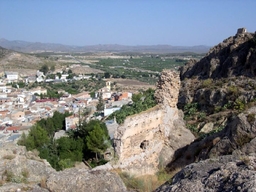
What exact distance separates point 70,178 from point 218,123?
1341 centimetres

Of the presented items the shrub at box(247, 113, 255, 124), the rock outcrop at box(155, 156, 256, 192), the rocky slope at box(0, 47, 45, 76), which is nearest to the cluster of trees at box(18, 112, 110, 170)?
the shrub at box(247, 113, 255, 124)

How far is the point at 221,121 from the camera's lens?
1708 centimetres

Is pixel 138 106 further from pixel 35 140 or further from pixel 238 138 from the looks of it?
pixel 238 138

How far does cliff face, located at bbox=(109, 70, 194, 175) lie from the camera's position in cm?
1094

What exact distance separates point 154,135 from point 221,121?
620 cm

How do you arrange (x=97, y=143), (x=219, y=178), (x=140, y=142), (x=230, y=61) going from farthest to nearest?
(x=230, y=61)
(x=97, y=143)
(x=140, y=142)
(x=219, y=178)

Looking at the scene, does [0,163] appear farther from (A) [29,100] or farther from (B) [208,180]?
(A) [29,100]

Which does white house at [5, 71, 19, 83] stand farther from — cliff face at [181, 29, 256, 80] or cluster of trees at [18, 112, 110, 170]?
cluster of trees at [18, 112, 110, 170]

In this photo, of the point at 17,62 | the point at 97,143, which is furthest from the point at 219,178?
the point at 17,62

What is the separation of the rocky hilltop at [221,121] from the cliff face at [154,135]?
2.02 ft

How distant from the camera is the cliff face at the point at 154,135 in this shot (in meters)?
10.9

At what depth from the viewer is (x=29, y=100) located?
5306 centimetres

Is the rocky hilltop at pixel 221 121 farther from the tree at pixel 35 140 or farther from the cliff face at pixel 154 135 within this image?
the tree at pixel 35 140

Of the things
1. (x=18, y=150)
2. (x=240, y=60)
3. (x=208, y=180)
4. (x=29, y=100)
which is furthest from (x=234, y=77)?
(x=29, y=100)
